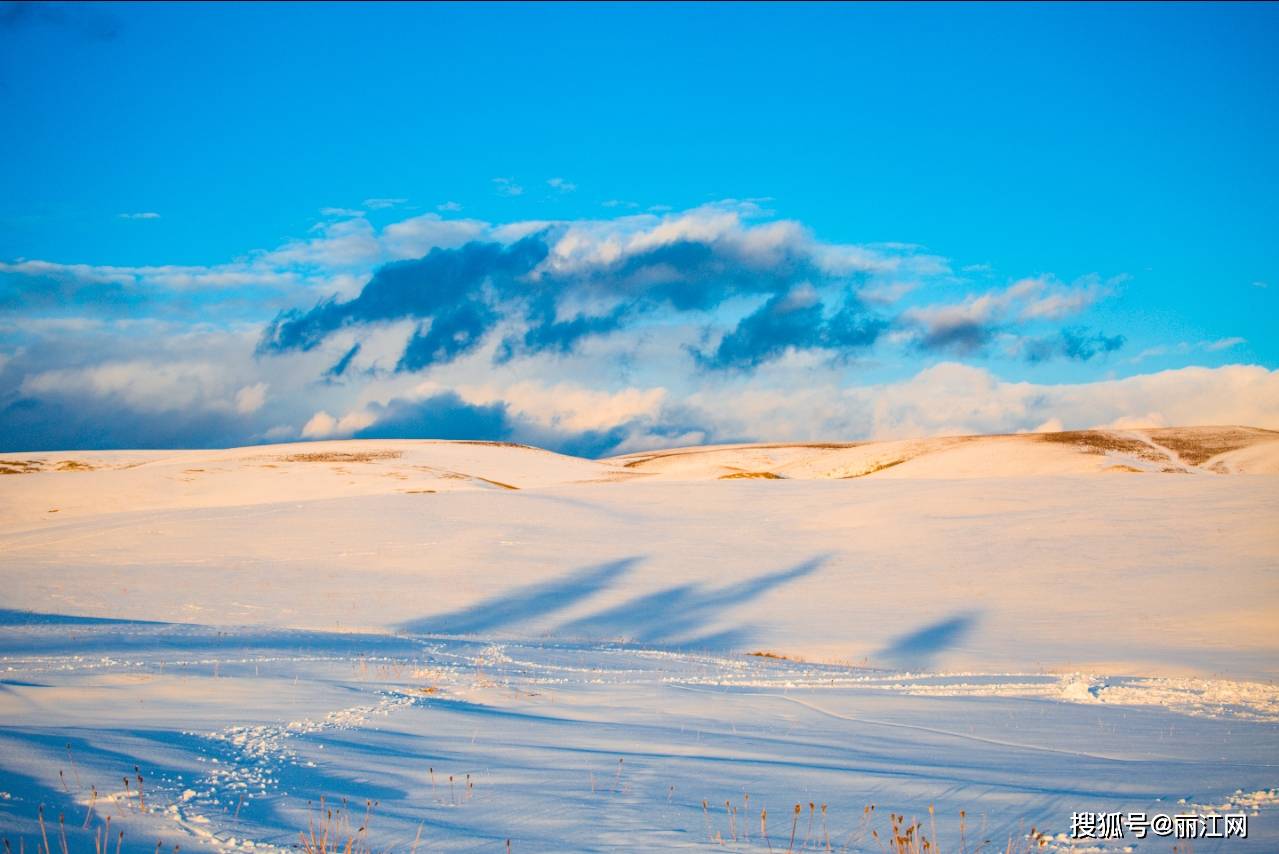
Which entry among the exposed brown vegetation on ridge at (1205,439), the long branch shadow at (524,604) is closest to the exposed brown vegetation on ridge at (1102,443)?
the exposed brown vegetation on ridge at (1205,439)

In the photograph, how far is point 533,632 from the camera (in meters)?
23.1

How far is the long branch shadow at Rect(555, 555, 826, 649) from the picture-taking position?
2320 cm

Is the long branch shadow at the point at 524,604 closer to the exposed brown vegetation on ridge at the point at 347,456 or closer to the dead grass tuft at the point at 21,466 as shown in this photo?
the exposed brown vegetation on ridge at the point at 347,456

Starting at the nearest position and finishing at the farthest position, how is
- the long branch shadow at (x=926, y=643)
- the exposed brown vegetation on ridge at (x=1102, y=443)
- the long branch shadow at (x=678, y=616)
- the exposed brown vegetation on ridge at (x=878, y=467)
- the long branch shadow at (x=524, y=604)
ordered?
the long branch shadow at (x=926, y=643) → the long branch shadow at (x=678, y=616) → the long branch shadow at (x=524, y=604) → the exposed brown vegetation on ridge at (x=1102, y=443) → the exposed brown vegetation on ridge at (x=878, y=467)

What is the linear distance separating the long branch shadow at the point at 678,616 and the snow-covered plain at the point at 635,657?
11cm

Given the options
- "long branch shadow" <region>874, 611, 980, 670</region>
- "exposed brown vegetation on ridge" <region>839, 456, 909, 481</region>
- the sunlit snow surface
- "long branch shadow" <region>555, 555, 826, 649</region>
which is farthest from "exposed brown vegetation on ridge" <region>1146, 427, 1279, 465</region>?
the sunlit snow surface

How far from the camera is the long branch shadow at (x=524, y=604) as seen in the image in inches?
924

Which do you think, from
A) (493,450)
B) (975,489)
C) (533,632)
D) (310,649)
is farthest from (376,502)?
(493,450)

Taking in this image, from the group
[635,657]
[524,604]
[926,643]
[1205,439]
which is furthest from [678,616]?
[1205,439]

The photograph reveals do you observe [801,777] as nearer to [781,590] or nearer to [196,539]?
[781,590]

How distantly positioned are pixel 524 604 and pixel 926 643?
33.5 feet

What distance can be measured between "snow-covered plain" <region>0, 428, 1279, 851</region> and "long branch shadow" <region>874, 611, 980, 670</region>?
142 millimetres

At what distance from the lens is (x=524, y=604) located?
25484mm

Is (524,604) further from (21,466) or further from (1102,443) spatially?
(21,466)
